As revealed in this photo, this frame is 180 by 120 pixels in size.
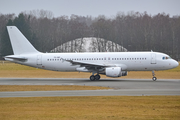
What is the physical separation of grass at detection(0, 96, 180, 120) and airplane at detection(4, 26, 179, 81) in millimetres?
14311

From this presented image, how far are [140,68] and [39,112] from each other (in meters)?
21.1

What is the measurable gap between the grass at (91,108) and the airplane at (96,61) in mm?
14311

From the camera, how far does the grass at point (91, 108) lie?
507 inches

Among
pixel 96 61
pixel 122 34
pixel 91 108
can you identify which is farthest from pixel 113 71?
pixel 122 34

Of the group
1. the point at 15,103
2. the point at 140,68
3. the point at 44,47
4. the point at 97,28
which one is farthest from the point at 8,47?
the point at 15,103

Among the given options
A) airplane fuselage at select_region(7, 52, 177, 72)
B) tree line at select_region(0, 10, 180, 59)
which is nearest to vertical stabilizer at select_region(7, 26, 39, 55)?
airplane fuselage at select_region(7, 52, 177, 72)

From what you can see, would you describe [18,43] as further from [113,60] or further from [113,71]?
[113,71]

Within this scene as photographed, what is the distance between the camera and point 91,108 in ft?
48.9

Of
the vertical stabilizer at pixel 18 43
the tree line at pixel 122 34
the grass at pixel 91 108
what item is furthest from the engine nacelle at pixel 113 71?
the tree line at pixel 122 34

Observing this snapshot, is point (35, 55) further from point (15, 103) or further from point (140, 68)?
point (15, 103)

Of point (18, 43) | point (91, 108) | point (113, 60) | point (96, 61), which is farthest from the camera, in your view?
point (18, 43)

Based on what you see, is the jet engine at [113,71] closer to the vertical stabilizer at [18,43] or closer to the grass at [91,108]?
the vertical stabilizer at [18,43]

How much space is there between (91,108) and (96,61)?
19636mm

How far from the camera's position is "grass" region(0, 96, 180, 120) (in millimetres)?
12889
